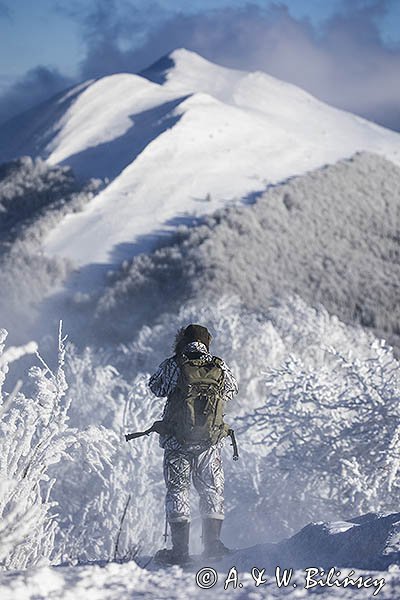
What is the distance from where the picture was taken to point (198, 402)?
5527 millimetres

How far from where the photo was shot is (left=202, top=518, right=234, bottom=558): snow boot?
5.45 metres

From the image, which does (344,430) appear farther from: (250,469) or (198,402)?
(198,402)

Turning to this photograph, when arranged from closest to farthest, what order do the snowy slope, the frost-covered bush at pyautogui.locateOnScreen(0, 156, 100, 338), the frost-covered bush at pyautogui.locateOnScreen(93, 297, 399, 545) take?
the snowy slope, the frost-covered bush at pyautogui.locateOnScreen(93, 297, 399, 545), the frost-covered bush at pyautogui.locateOnScreen(0, 156, 100, 338)

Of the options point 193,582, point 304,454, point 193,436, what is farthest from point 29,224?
point 193,582

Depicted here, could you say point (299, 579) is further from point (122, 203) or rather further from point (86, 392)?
point (122, 203)

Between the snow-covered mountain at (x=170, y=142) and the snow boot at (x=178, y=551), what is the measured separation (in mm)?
44144

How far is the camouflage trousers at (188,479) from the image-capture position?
5676 millimetres

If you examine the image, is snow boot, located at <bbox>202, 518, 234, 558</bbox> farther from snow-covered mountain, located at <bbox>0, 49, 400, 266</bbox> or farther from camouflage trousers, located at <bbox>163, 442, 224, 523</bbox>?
snow-covered mountain, located at <bbox>0, 49, 400, 266</bbox>

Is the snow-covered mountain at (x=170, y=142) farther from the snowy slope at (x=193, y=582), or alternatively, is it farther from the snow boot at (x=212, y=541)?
the snowy slope at (x=193, y=582)

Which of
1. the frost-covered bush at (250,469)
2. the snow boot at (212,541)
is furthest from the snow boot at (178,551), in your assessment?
the frost-covered bush at (250,469)

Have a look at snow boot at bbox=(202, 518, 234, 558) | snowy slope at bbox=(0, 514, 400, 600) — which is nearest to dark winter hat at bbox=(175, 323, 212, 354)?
snow boot at bbox=(202, 518, 234, 558)

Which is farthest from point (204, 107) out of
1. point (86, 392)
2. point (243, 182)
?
point (86, 392)

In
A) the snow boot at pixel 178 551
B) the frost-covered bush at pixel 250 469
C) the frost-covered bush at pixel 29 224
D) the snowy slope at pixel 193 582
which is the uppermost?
the frost-covered bush at pixel 29 224

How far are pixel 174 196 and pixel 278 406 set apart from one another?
144 ft
